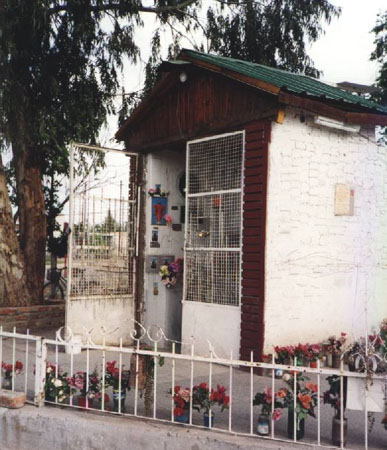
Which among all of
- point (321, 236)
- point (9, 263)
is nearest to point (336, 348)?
point (321, 236)

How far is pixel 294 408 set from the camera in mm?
4516

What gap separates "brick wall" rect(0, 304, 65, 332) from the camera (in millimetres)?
11180

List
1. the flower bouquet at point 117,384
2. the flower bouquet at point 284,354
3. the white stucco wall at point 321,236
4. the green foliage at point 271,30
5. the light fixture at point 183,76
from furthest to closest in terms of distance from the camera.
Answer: the green foliage at point 271,30
the light fixture at point 183,76
the white stucco wall at point 321,236
the flower bouquet at point 284,354
the flower bouquet at point 117,384

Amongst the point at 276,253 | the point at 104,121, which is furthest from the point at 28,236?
the point at 276,253

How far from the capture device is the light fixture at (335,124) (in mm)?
7746

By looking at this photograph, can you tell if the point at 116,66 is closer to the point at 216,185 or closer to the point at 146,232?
the point at 146,232

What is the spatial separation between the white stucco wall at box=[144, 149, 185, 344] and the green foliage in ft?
20.8

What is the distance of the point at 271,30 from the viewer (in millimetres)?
15695

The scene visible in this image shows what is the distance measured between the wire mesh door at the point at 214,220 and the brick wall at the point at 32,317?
4164 millimetres

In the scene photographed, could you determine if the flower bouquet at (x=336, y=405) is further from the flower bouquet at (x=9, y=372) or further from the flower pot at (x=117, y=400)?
the flower bouquet at (x=9, y=372)

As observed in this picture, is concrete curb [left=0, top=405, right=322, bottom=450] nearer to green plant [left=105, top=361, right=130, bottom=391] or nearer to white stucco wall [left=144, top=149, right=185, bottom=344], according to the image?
green plant [left=105, top=361, right=130, bottom=391]

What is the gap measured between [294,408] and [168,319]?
5338 millimetres

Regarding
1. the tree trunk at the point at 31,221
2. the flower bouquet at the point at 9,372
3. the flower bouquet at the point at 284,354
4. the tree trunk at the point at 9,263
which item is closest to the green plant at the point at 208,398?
the flower bouquet at the point at 9,372

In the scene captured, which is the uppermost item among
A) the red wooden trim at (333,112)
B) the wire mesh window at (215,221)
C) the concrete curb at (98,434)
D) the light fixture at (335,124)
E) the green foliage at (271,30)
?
the green foliage at (271,30)
